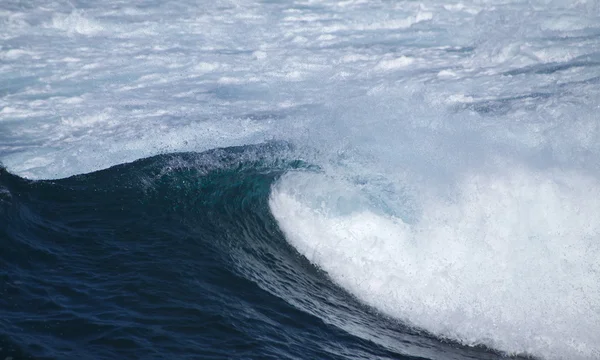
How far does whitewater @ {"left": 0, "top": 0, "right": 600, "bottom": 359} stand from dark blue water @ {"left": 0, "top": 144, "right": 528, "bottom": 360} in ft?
0.81

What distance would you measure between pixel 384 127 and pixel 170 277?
18.8 ft

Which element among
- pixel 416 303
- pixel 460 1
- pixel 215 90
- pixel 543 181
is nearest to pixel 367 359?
pixel 416 303

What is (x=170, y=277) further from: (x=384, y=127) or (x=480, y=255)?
(x=384, y=127)

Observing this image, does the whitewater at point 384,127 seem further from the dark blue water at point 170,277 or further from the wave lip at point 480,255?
the dark blue water at point 170,277

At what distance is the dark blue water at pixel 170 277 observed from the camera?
6.14 metres

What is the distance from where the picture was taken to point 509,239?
28.7 feet

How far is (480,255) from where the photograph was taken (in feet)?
27.9

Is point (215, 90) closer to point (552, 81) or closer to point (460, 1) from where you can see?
point (552, 81)

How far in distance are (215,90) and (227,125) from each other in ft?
6.62

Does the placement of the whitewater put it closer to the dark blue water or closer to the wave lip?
the wave lip

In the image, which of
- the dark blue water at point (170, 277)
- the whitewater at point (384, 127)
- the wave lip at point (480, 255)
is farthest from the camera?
the whitewater at point (384, 127)

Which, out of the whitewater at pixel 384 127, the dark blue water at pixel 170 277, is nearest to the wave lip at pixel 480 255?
the whitewater at pixel 384 127

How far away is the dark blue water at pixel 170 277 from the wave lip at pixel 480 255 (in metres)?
0.33

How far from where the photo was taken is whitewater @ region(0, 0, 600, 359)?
816 cm
